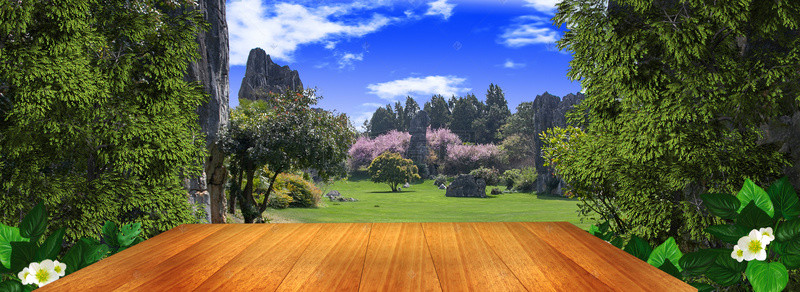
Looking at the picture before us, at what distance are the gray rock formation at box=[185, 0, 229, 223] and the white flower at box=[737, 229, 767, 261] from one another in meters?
8.63

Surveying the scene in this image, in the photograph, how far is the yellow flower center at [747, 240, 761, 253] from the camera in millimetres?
1983

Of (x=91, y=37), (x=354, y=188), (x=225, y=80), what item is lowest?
(x=354, y=188)

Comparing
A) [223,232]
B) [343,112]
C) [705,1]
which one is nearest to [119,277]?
[223,232]

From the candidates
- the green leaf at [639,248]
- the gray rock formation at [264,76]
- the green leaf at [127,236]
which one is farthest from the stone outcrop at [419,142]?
the green leaf at [639,248]

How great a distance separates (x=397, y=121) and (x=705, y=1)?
3113 cm

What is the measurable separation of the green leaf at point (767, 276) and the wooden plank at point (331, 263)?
1618 millimetres

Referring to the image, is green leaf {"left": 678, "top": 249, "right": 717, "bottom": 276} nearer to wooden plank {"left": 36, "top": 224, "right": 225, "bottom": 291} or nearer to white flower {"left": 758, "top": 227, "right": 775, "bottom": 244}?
white flower {"left": 758, "top": 227, "right": 775, "bottom": 244}

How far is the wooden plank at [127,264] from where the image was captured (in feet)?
4.70

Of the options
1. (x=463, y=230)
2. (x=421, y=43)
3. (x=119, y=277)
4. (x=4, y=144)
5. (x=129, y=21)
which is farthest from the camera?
(x=421, y=43)

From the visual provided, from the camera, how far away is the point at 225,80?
399 inches

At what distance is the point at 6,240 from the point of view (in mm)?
2186

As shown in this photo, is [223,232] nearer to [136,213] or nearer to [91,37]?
[136,213]

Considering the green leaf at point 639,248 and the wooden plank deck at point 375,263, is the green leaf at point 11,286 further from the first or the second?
the green leaf at point 639,248

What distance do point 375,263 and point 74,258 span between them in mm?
1578
